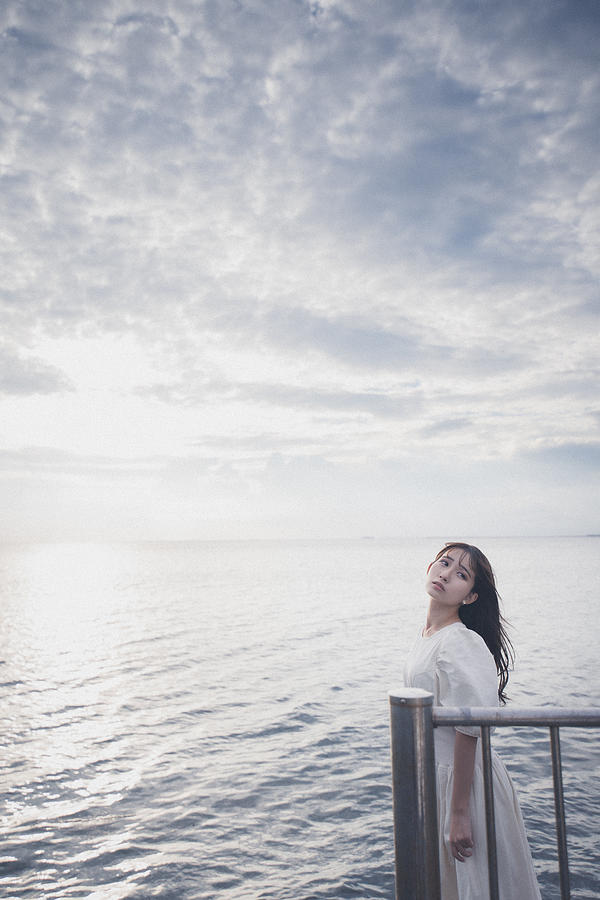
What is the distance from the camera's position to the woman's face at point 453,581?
11.6 ft

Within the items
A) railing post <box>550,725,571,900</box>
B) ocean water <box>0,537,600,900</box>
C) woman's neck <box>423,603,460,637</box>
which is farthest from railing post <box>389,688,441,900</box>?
ocean water <box>0,537,600,900</box>

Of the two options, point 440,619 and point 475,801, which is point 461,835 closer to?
point 475,801

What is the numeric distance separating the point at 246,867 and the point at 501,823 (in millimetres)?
5895

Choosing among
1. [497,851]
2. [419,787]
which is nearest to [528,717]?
[419,787]

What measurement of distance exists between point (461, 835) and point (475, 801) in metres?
0.18

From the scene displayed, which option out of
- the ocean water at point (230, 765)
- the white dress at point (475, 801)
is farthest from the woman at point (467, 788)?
the ocean water at point (230, 765)

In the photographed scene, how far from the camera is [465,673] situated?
3.05 metres

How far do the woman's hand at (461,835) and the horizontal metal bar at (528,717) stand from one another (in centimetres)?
91

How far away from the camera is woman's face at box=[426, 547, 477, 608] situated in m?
3.52

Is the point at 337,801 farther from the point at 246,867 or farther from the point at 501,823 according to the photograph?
the point at 501,823

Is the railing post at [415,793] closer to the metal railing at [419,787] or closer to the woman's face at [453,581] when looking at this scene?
the metal railing at [419,787]

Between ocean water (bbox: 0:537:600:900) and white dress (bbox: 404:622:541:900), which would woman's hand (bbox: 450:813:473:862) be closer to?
white dress (bbox: 404:622:541:900)

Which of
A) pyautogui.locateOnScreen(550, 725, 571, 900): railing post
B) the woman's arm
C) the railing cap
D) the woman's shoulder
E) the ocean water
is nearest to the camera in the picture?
pyautogui.locateOnScreen(550, 725, 571, 900): railing post

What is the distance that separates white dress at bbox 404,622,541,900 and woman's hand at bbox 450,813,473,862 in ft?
0.15
